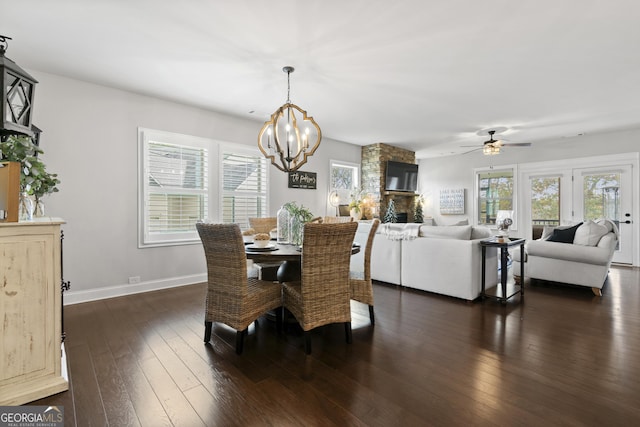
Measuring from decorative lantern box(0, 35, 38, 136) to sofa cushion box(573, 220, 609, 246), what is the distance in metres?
6.00

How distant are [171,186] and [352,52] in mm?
3115

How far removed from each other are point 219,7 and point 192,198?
2936mm

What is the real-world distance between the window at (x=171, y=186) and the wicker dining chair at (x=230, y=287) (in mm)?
2256

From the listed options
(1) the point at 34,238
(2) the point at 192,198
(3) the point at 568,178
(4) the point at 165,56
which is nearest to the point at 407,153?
(3) the point at 568,178

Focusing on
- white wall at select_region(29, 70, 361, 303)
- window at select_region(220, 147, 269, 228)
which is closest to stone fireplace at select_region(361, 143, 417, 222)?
window at select_region(220, 147, 269, 228)

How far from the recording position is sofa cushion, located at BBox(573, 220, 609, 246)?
412 centimetres

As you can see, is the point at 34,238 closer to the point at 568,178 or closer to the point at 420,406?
the point at 420,406

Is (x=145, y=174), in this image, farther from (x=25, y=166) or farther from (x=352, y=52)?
(x=352, y=52)

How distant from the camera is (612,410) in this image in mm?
1711

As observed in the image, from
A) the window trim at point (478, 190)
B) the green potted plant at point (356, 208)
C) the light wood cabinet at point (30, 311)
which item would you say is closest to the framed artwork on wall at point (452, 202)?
the window trim at point (478, 190)

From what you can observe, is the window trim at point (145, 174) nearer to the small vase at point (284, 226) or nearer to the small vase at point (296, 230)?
the small vase at point (284, 226)

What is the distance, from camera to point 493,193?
309 inches

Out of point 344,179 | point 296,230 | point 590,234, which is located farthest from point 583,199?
point 296,230

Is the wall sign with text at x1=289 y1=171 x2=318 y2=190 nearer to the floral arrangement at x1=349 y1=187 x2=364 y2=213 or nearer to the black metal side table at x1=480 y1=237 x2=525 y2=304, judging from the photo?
the floral arrangement at x1=349 y1=187 x2=364 y2=213
